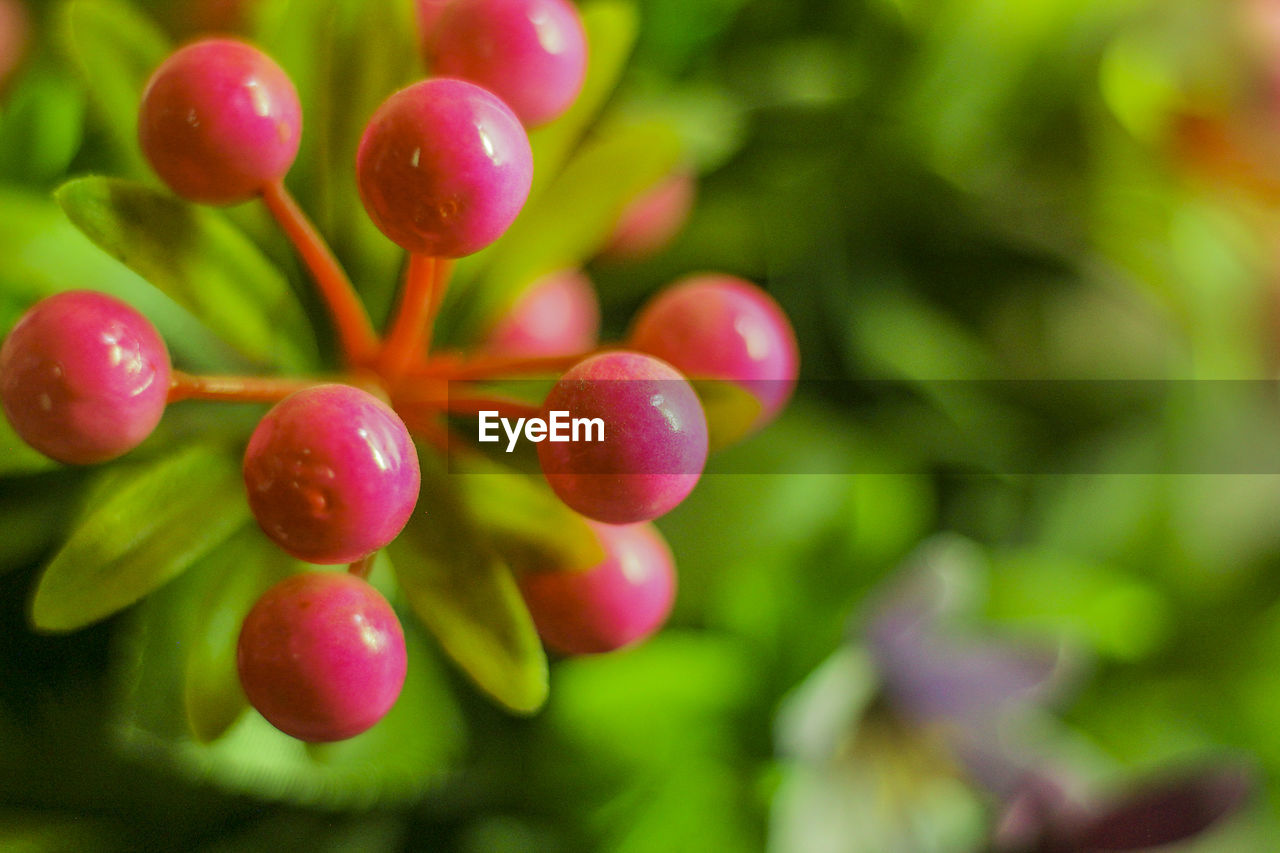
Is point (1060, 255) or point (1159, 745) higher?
point (1060, 255)

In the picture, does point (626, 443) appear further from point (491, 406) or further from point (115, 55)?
point (115, 55)

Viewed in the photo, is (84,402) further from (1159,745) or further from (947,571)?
(1159,745)

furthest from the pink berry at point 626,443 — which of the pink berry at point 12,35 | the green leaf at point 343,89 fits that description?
the pink berry at point 12,35

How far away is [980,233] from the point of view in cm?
43

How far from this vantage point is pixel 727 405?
0.22m

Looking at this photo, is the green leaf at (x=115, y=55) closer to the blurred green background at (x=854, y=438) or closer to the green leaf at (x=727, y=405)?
the blurred green background at (x=854, y=438)

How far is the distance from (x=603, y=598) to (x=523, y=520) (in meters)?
0.03

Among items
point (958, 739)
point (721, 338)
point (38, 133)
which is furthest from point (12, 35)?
point (958, 739)

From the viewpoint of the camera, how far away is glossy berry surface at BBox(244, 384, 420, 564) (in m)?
0.18

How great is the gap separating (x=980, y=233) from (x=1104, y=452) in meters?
0.12

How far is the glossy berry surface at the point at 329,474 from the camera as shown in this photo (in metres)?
0.18

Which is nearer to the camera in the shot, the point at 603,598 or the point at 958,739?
the point at 603,598

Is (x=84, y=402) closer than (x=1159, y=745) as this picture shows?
Yes

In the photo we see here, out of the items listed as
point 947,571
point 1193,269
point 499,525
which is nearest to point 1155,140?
point 1193,269
